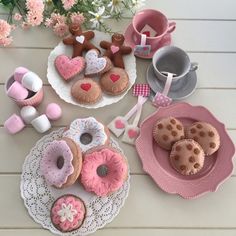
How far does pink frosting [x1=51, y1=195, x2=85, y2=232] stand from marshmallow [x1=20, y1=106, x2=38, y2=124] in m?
0.21

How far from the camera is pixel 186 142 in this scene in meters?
0.87

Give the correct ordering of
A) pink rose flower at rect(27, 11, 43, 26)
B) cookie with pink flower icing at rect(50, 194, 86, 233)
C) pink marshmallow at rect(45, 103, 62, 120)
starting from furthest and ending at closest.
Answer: pink rose flower at rect(27, 11, 43, 26) < pink marshmallow at rect(45, 103, 62, 120) < cookie with pink flower icing at rect(50, 194, 86, 233)

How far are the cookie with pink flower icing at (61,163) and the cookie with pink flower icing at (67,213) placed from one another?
0.11ft

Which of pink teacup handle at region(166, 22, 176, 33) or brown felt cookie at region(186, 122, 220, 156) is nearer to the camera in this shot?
brown felt cookie at region(186, 122, 220, 156)

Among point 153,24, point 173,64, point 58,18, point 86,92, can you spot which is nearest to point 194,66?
point 173,64

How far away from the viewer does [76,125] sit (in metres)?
0.89

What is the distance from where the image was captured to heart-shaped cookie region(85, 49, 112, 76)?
3.12 ft

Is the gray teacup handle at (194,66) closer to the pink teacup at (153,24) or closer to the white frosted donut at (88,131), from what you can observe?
the pink teacup at (153,24)

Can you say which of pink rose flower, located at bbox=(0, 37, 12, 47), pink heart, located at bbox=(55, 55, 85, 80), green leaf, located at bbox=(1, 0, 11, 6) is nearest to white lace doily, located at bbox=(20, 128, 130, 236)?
pink heart, located at bbox=(55, 55, 85, 80)

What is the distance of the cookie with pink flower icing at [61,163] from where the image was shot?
2.66ft

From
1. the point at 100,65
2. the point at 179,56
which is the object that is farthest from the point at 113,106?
the point at 179,56

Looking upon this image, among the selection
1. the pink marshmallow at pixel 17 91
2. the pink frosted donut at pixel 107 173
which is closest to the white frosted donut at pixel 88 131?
the pink frosted donut at pixel 107 173

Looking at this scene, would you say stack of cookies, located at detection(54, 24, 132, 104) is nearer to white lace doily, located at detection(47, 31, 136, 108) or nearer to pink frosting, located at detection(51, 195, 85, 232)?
white lace doily, located at detection(47, 31, 136, 108)

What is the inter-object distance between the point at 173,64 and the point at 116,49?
6.0 inches
